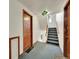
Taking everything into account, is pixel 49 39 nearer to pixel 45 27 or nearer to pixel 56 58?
pixel 45 27

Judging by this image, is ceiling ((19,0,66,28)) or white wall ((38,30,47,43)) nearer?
ceiling ((19,0,66,28))

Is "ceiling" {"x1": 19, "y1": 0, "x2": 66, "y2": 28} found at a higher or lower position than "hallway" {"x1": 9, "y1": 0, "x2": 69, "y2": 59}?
higher

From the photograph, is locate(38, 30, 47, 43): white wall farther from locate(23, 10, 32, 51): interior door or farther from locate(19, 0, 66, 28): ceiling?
locate(19, 0, 66, 28): ceiling

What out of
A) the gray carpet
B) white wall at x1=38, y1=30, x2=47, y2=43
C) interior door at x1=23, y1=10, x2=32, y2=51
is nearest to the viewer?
the gray carpet

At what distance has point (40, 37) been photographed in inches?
260

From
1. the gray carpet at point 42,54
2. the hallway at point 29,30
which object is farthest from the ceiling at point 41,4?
the gray carpet at point 42,54

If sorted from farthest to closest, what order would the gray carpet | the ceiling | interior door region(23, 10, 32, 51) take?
interior door region(23, 10, 32, 51) → the ceiling → the gray carpet

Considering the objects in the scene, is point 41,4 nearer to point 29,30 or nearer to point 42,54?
point 29,30

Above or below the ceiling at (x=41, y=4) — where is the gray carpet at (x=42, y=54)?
below

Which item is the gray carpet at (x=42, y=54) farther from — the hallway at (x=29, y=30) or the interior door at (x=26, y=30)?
the interior door at (x=26, y=30)

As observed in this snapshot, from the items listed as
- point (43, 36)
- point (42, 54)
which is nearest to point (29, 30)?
point (42, 54)

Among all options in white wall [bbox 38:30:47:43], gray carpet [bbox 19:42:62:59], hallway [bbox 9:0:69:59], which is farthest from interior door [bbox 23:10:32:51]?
white wall [bbox 38:30:47:43]

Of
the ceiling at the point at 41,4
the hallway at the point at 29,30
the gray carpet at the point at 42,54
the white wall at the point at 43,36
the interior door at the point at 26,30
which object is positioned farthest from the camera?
the white wall at the point at 43,36
